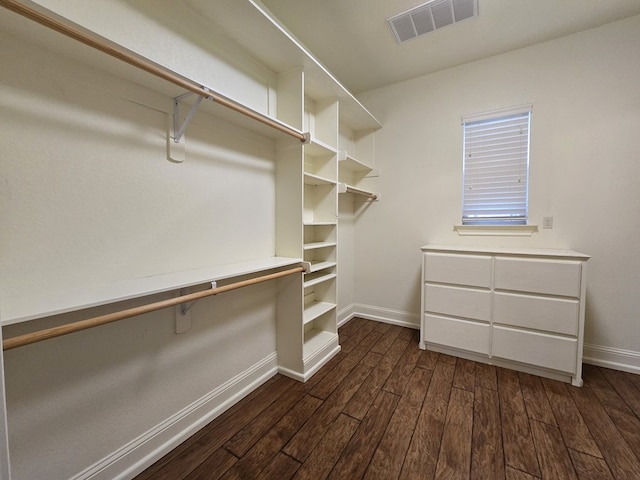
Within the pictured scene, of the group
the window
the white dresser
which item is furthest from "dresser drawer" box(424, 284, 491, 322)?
the window

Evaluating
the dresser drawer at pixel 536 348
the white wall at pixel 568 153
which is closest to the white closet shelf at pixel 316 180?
the white wall at pixel 568 153

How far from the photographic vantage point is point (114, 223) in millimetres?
1104

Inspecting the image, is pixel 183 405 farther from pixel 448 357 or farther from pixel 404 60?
pixel 404 60

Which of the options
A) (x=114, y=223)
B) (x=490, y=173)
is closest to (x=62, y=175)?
(x=114, y=223)

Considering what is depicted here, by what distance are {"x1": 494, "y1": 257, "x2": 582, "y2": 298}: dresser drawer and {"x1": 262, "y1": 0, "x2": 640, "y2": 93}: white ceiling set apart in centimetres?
183

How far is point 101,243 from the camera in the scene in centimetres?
107

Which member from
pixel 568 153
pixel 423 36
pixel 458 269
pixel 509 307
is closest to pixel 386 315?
pixel 458 269

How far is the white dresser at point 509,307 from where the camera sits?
186cm

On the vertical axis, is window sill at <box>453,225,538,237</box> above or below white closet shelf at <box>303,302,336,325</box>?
above

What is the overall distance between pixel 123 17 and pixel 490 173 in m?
2.86

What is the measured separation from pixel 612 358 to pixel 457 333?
121 centimetres

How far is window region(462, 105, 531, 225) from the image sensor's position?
2.35 metres

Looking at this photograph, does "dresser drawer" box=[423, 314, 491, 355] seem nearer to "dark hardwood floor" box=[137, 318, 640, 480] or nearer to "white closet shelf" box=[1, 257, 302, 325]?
"dark hardwood floor" box=[137, 318, 640, 480]

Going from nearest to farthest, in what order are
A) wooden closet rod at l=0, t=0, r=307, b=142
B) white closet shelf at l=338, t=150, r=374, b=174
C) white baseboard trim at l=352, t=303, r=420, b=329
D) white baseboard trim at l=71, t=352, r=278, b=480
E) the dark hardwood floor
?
wooden closet rod at l=0, t=0, r=307, b=142, white baseboard trim at l=71, t=352, r=278, b=480, the dark hardwood floor, white closet shelf at l=338, t=150, r=374, b=174, white baseboard trim at l=352, t=303, r=420, b=329
